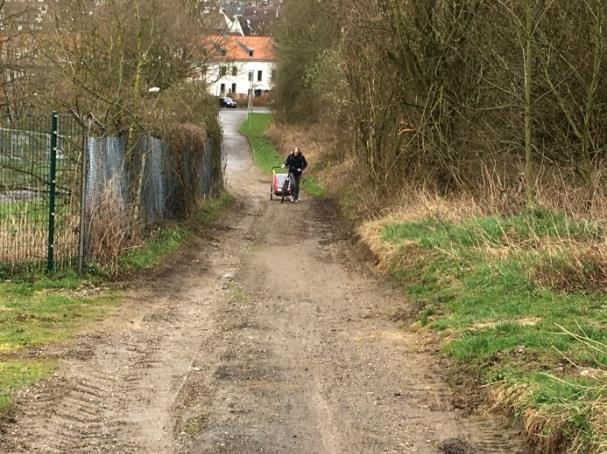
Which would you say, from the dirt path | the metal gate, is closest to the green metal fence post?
the metal gate

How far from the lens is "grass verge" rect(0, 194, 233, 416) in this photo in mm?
7185

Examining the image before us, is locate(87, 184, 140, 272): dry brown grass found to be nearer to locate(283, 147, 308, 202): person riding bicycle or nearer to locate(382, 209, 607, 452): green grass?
locate(382, 209, 607, 452): green grass

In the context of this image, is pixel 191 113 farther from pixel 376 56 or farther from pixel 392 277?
pixel 392 277

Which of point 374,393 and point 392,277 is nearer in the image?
point 374,393

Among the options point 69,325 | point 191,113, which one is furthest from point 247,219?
point 69,325

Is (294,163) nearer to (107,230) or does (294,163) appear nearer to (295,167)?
(295,167)

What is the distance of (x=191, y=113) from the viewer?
892 inches

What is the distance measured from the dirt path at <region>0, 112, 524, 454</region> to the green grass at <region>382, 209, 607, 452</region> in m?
0.43

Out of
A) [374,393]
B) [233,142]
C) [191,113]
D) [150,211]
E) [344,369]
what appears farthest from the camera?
[233,142]

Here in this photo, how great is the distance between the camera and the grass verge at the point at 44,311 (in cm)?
718

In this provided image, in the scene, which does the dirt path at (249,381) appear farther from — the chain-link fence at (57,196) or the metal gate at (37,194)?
the metal gate at (37,194)

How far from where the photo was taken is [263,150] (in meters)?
53.1

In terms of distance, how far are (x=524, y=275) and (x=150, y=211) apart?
8.50 metres

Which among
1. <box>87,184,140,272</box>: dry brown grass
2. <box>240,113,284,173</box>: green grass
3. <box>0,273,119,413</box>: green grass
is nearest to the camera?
<box>0,273,119,413</box>: green grass
